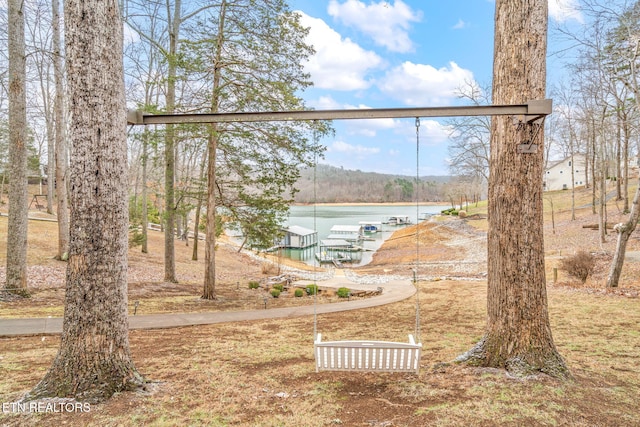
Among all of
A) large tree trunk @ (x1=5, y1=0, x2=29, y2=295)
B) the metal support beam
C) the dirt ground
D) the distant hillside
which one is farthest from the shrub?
the metal support beam

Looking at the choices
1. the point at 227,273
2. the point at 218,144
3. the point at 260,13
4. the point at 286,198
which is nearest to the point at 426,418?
the point at 286,198

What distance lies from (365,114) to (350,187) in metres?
5.63

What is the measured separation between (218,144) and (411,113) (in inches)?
280

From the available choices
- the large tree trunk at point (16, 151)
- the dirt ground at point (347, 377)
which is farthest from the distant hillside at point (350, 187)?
the large tree trunk at point (16, 151)

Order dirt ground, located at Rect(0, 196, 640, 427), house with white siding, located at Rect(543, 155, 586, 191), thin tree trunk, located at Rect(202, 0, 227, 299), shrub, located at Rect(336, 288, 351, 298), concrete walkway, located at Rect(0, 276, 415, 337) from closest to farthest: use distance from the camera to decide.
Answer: dirt ground, located at Rect(0, 196, 640, 427)
concrete walkway, located at Rect(0, 276, 415, 337)
thin tree trunk, located at Rect(202, 0, 227, 299)
shrub, located at Rect(336, 288, 351, 298)
house with white siding, located at Rect(543, 155, 586, 191)

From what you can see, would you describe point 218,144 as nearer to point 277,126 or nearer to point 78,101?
point 277,126

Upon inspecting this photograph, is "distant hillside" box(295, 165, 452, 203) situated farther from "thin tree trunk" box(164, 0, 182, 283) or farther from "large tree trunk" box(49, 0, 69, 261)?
"large tree trunk" box(49, 0, 69, 261)

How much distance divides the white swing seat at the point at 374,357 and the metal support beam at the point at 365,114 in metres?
2.01

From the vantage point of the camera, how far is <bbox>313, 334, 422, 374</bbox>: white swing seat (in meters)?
3.20

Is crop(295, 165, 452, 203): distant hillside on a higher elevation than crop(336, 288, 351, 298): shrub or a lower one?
higher

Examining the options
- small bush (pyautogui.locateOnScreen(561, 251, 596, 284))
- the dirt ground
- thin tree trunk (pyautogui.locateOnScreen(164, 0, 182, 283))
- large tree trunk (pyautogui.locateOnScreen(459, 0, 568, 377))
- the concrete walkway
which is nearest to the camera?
the dirt ground

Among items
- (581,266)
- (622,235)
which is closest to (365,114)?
(622,235)

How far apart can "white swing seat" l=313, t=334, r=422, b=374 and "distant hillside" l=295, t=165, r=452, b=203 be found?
2163 mm

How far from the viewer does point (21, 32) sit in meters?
7.92
